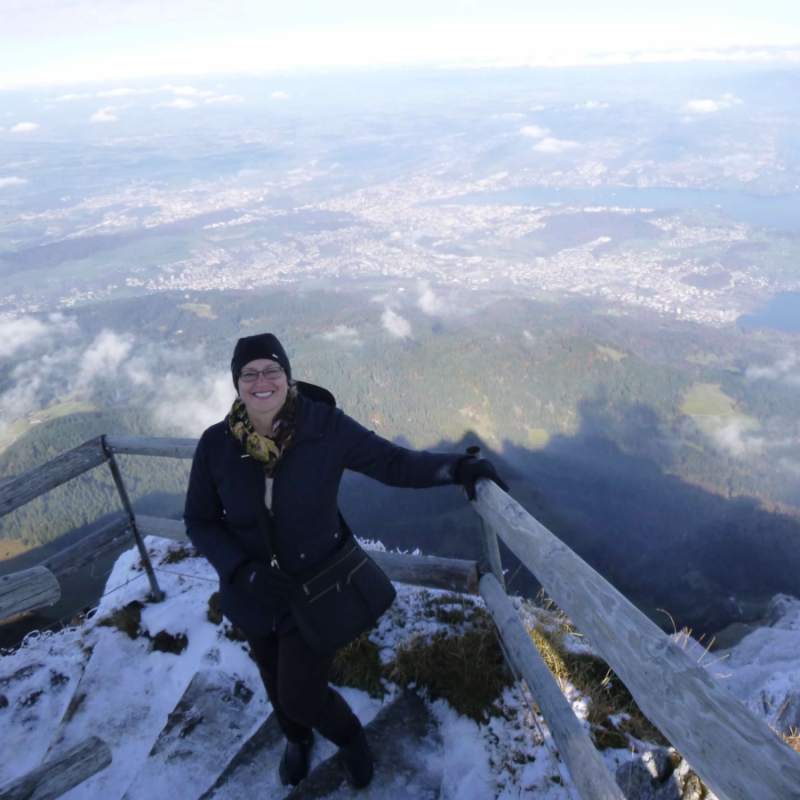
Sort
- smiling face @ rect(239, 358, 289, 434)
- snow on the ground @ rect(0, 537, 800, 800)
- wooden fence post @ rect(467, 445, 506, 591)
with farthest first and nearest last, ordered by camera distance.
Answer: wooden fence post @ rect(467, 445, 506, 591)
snow on the ground @ rect(0, 537, 800, 800)
smiling face @ rect(239, 358, 289, 434)

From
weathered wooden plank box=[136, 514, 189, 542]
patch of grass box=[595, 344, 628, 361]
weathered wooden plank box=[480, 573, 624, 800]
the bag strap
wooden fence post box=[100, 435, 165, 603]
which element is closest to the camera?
weathered wooden plank box=[480, 573, 624, 800]

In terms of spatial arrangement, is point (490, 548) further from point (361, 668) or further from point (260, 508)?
point (260, 508)

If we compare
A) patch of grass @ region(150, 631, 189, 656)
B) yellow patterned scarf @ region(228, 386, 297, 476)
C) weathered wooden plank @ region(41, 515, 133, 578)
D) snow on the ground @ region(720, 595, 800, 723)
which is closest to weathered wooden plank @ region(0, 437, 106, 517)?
weathered wooden plank @ region(41, 515, 133, 578)

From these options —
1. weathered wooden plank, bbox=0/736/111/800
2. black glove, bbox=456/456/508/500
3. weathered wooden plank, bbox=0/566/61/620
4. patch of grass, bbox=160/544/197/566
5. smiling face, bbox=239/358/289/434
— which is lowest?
patch of grass, bbox=160/544/197/566

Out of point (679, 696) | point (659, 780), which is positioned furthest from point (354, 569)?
point (659, 780)

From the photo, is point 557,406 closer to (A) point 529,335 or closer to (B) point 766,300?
(A) point 529,335

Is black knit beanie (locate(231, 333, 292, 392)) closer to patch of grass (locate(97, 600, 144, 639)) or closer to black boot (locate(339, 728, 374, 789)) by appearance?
black boot (locate(339, 728, 374, 789))


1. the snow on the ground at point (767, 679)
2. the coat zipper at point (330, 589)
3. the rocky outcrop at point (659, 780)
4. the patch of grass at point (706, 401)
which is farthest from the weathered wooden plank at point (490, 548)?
the patch of grass at point (706, 401)

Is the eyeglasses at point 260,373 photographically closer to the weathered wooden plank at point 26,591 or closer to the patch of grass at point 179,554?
the weathered wooden plank at point 26,591
